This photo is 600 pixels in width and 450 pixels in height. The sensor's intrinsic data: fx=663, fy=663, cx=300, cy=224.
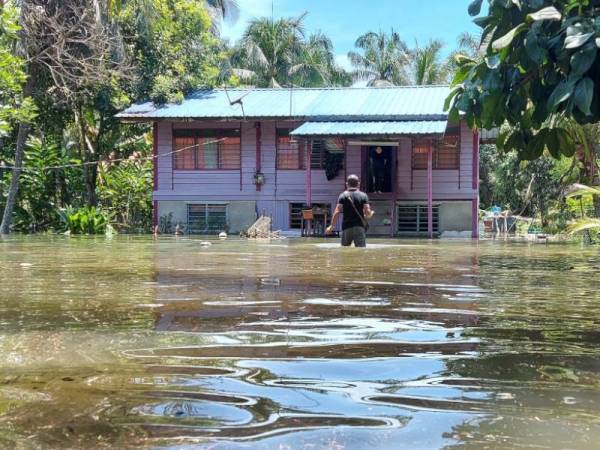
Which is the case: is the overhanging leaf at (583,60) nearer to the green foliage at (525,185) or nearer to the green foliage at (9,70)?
the green foliage at (9,70)

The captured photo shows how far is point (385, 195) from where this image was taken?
867 inches

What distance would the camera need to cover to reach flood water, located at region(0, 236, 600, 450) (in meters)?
2.17

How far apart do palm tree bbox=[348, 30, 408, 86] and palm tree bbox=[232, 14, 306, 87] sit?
5.70 m

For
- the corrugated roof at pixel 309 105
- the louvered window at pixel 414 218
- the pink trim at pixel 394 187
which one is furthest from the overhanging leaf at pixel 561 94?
the louvered window at pixel 414 218

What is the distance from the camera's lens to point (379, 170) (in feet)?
75.6

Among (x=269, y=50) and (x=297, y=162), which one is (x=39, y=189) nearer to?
(x=297, y=162)

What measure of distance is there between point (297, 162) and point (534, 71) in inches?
755

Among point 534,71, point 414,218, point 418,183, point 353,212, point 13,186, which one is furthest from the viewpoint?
point 414,218

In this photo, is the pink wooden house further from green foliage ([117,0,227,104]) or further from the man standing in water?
the man standing in water

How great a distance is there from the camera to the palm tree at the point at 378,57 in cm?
4228

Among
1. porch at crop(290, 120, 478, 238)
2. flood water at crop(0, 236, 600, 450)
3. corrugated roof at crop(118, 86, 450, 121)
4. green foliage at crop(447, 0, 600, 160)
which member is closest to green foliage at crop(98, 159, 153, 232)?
corrugated roof at crop(118, 86, 450, 121)

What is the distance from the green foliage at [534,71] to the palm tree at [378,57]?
3854cm

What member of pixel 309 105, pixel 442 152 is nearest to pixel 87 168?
pixel 309 105

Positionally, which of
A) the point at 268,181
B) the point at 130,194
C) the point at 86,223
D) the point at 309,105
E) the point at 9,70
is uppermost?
the point at 309,105
